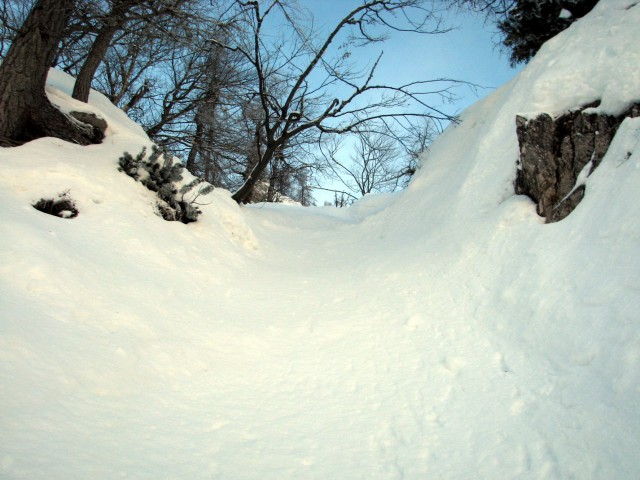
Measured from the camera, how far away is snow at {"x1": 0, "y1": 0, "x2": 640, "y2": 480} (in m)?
1.82

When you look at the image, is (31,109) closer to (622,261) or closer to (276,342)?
(276,342)

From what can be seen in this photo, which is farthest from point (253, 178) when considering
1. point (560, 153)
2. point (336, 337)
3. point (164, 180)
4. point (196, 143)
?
point (560, 153)

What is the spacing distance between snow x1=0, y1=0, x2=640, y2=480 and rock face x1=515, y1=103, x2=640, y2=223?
19 centimetres

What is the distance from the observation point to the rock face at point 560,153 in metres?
3.77

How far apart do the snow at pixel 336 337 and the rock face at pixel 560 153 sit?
19 cm

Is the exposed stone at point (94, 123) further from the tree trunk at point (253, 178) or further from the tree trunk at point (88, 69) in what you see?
the tree trunk at point (253, 178)

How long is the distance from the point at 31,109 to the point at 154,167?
1.61 metres

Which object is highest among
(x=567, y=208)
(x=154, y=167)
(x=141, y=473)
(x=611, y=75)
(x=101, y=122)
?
(x=611, y=75)

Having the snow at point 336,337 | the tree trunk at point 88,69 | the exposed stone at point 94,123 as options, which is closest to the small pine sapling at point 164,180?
the snow at point 336,337

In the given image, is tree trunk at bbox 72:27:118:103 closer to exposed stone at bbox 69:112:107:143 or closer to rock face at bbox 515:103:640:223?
A: exposed stone at bbox 69:112:107:143

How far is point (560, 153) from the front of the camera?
4.17 metres

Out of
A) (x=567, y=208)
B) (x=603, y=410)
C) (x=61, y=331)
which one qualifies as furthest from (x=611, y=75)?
(x=61, y=331)

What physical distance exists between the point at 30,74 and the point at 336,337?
5.17 meters

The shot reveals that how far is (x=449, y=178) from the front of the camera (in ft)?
21.5
